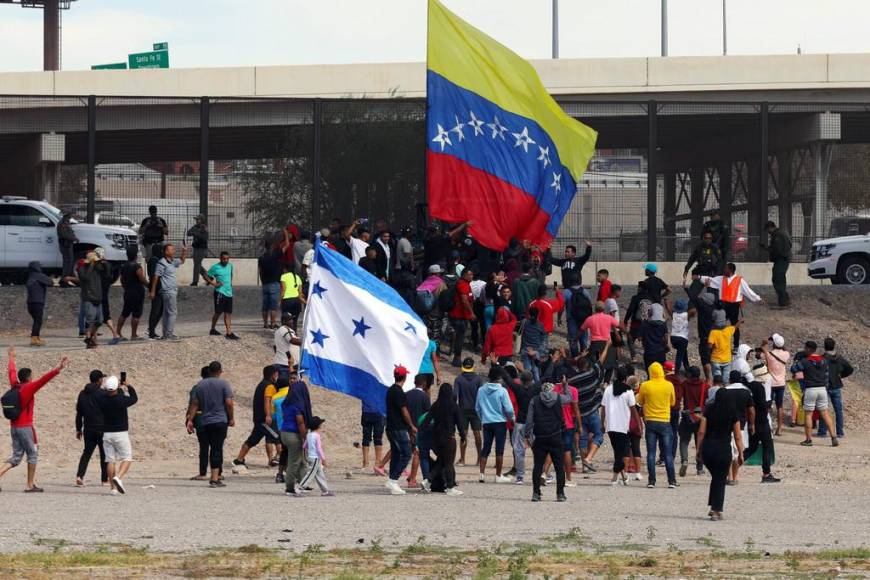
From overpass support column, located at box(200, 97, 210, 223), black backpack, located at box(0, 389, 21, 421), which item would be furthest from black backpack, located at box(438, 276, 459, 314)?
overpass support column, located at box(200, 97, 210, 223)

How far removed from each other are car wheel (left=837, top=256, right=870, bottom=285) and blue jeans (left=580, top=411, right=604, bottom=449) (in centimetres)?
1615

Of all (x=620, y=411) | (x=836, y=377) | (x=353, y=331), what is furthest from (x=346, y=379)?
(x=836, y=377)

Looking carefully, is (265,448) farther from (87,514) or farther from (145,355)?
(87,514)

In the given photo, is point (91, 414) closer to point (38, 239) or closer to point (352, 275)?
point (352, 275)

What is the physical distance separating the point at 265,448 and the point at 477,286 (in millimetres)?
5592

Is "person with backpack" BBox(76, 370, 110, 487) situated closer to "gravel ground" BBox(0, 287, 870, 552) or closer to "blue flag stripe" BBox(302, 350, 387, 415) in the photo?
"gravel ground" BBox(0, 287, 870, 552)

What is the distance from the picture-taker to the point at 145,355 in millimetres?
27188

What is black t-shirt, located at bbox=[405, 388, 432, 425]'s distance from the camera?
19.9m

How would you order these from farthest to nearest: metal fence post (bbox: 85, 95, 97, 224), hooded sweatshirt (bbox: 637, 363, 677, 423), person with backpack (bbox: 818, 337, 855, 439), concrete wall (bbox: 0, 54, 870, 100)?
concrete wall (bbox: 0, 54, 870, 100)
metal fence post (bbox: 85, 95, 97, 224)
person with backpack (bbox: 818, 337, 855, 439)
hooded sweatshirt (bbox: 637, 363, 677, 423)

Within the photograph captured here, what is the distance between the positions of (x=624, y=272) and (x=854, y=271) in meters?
5.20

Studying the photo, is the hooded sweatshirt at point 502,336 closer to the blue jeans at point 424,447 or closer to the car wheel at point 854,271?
the blue jeans at point 424,447

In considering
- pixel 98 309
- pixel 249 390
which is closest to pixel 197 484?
pixel 249 390

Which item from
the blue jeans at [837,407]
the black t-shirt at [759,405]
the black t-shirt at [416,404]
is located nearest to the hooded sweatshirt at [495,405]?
the black t-shirt at [416,404]

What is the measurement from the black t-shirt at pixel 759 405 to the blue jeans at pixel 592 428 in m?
2.17
